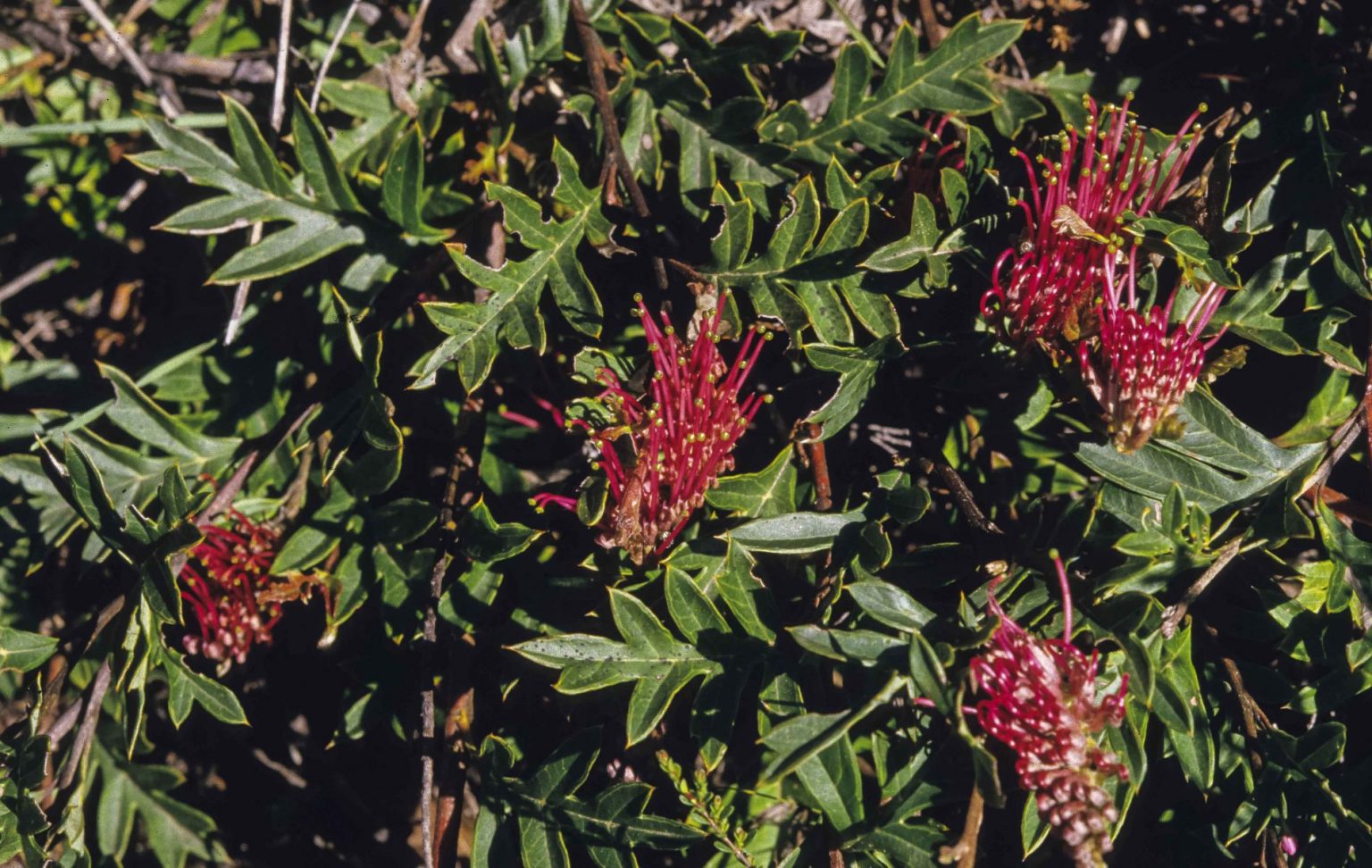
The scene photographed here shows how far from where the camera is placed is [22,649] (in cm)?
146

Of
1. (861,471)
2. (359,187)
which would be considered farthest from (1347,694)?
(359,187)

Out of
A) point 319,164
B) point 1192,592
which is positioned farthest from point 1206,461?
point 319,164

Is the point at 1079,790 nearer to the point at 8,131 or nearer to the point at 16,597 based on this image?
the point at 16,597

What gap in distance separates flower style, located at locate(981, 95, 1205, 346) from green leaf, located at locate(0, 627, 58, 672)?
139cm

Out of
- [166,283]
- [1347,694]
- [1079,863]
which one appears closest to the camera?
[1079,863]

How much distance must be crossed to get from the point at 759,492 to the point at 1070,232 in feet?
1.68

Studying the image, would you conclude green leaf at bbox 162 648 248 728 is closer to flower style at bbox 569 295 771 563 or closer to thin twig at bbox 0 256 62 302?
flower style at bbox 569 295 771 563

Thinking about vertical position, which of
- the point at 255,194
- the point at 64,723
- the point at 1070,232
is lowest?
the point at 64,723

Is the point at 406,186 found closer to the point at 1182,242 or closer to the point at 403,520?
the point at 403,520

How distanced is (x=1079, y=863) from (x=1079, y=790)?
8 cm

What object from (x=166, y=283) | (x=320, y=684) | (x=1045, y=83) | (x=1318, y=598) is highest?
(x=1045, y=83)

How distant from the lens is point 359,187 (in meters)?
1.66

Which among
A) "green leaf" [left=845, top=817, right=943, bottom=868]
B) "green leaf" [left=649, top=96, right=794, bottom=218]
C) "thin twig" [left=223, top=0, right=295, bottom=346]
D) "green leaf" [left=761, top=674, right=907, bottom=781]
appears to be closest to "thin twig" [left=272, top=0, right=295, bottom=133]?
"thin twig" [left=223, top=0, right=295, bottom=346]

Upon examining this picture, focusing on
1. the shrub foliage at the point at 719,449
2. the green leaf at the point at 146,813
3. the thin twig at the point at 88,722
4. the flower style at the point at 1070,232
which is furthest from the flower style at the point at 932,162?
the green leaf at the point at 146,813
